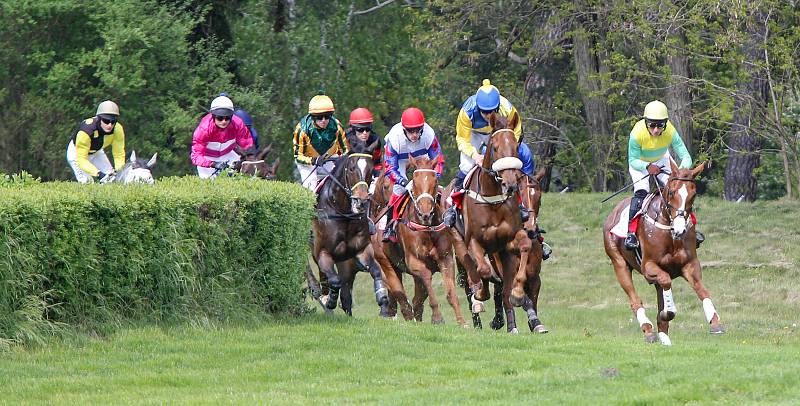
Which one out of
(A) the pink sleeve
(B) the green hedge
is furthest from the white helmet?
(B) the green hedge

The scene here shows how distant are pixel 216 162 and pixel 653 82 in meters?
16.5

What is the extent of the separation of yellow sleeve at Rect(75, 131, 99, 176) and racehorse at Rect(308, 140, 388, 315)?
3.92 metres

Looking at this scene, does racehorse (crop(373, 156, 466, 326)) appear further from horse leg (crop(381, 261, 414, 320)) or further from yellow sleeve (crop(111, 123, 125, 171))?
yellow sleeve (crop(111, 123, 125, 171))

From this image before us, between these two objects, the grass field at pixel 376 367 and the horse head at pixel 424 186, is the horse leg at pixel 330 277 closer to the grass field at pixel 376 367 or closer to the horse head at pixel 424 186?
→ the grass field at pixel 376 367

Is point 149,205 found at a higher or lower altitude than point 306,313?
higher

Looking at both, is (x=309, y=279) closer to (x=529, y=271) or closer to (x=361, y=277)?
(x=529, y=271)

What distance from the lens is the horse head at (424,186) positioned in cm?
1705

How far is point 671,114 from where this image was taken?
3188 cm

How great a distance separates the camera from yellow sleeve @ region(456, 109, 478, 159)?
17.3m

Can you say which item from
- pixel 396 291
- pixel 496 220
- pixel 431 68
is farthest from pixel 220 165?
pixel 431 68

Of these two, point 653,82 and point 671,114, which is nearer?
point 671,114

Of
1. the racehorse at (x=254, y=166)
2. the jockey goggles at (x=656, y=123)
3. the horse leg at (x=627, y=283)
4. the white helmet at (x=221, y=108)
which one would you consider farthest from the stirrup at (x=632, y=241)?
the white helmet at (x=221, y=108)

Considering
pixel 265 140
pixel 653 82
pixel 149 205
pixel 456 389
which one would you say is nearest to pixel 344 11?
pixel 265 140

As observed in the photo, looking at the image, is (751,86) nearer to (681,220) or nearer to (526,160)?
(526,160)
